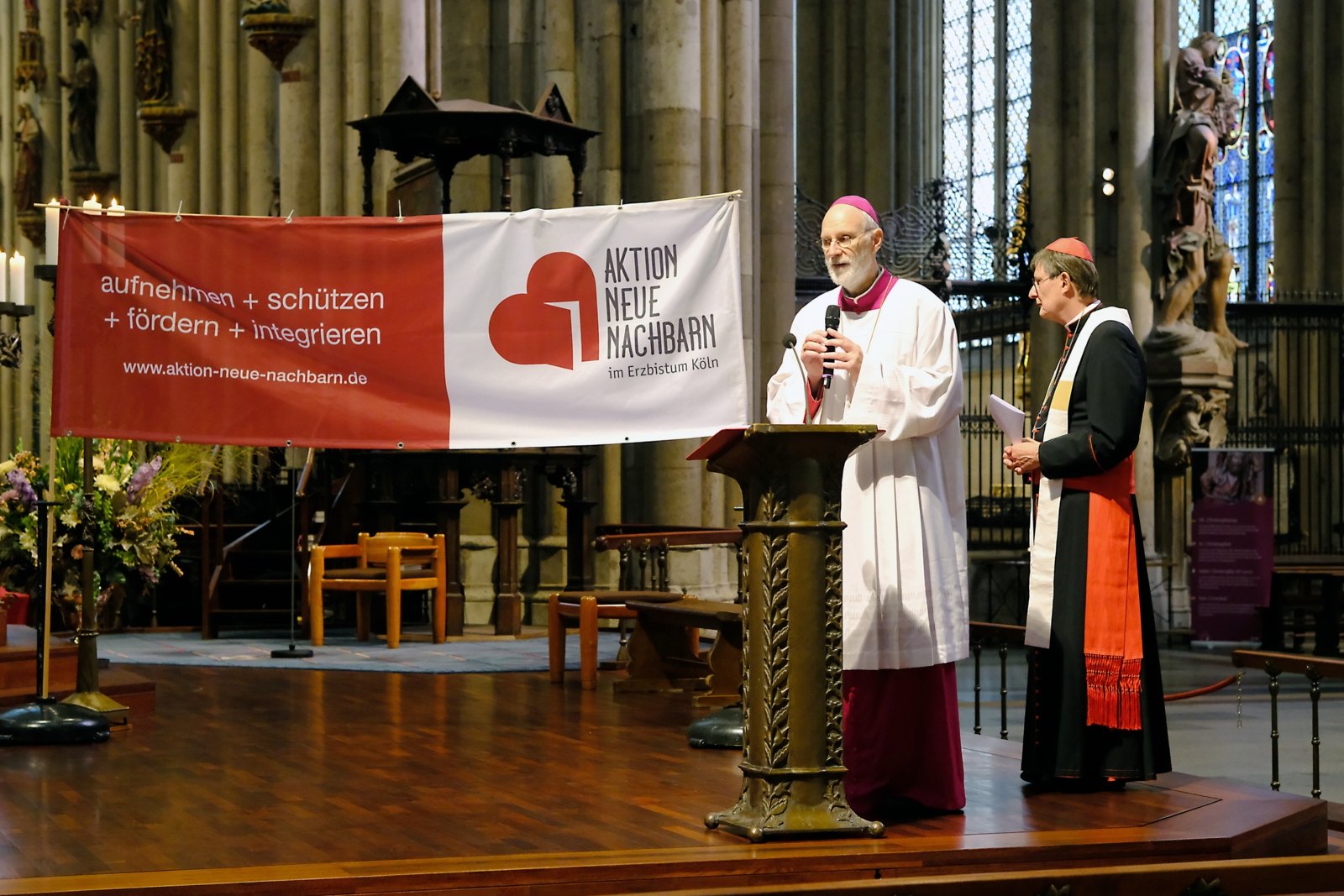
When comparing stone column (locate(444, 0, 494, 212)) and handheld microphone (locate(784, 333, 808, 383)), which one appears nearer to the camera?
handheld microphone (locate(784, 333, 808, 383))

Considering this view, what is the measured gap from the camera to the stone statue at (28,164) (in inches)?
1126

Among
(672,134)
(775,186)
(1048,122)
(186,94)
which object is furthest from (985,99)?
(672,134)

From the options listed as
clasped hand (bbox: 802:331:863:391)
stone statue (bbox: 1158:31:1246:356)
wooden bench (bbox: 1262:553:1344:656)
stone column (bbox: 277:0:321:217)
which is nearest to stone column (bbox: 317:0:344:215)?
stone column (bbox: 277:0:321:217)

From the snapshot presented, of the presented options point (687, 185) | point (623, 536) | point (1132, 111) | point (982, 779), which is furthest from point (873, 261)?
point (1132, 111)

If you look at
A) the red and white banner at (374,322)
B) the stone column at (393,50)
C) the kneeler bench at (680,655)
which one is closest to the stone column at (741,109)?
the stone column at (393,50)

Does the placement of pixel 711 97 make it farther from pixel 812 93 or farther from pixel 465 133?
pixel 812 93

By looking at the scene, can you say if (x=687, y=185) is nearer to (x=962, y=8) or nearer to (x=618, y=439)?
(x=618, y=439)

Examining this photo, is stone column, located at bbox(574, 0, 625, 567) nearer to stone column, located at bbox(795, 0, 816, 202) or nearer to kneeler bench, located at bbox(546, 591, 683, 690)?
kneeler bench, located at bbox(546, 591, 683, 690)

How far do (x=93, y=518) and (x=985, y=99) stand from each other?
70.6 feet

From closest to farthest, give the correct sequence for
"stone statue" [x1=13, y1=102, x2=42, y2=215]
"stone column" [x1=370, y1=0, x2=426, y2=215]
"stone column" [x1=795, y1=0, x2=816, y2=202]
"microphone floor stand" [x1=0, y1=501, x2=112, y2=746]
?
1. "microphone floor stand" [x1=0, y1=501, x2=112, y2=746]
2. "stone column" [x1=370, y1=0, x2=426, y2=215]
3. "stone column" [x1=795, y1=0, x2=816, y2=202]
4. "stone statue" [x1=13, y1=102, x2=42, y2=215]

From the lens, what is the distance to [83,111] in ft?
87.2

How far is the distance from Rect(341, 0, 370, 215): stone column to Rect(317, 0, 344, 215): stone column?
1.3 inches

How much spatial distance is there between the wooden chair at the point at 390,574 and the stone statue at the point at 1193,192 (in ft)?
26.8

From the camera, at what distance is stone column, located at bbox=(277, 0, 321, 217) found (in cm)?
1762
